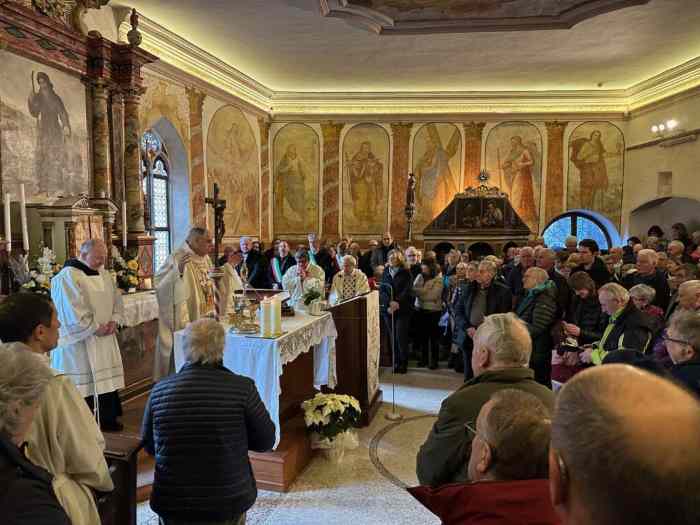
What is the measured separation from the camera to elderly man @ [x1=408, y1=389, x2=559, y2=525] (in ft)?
4.67

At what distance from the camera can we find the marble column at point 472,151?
1488cm

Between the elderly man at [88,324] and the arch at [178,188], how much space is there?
6508 millimetres

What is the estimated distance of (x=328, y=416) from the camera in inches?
188

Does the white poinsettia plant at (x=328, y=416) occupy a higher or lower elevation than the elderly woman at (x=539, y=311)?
lower

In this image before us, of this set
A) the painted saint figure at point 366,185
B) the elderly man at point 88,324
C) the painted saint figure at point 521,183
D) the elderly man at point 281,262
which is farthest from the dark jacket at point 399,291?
the painted saint figure at point 521,183

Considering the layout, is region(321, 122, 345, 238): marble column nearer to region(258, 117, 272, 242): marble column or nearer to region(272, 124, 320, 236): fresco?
region(272, 124, 320, 236): fresco

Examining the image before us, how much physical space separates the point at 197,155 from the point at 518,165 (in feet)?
29.6

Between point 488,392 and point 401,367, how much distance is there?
5650 mm

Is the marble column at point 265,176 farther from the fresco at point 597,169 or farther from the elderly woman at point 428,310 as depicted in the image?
the fresco at point 597,169

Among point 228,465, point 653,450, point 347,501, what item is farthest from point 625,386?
point 347,501

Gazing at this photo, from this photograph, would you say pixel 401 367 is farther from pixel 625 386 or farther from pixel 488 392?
pixel 625 386

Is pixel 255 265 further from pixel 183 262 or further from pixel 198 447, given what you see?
pixel 198 447

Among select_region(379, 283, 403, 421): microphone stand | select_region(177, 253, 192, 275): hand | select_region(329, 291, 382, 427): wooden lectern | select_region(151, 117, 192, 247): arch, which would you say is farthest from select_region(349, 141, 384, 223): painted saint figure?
select_region(177, 253, 192, 275): hand

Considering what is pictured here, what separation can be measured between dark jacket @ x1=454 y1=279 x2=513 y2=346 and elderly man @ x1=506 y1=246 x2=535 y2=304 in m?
1.21
